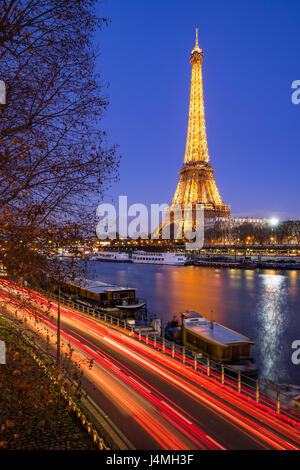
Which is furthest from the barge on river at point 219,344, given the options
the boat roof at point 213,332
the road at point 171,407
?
the road at point 171,407

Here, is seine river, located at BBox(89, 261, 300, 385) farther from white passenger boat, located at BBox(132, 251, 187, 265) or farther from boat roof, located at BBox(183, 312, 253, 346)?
white passenger boat, located at BBox(132, 251, 187, 265)

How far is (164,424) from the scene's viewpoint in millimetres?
7996

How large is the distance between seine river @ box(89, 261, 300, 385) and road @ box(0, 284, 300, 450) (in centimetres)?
360

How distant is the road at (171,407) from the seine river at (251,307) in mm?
3596

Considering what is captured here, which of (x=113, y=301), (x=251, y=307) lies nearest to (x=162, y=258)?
(x=251, y=307)

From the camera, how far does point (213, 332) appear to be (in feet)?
61.5

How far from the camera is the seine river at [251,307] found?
62.8 feet

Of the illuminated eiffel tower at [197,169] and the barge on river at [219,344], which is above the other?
the illuminated eiffel tower at [197,169]

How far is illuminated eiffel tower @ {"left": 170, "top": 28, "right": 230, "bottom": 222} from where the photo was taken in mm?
117062


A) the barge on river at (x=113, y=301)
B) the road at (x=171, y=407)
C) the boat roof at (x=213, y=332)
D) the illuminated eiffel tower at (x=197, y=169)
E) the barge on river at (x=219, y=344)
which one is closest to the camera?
the road at (x=171, y=407)

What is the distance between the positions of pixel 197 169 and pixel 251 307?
293 ft

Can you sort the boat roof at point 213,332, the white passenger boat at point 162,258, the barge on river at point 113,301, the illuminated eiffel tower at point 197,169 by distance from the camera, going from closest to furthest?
the boat roof at point 213,332
the barge on river at point 113,301
the white passenger boat at point 162,258
the illuminated eiffel tower at point 197,169

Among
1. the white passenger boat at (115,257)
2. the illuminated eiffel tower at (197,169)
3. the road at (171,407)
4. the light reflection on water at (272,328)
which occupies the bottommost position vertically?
the light reflection on water at (272,328)

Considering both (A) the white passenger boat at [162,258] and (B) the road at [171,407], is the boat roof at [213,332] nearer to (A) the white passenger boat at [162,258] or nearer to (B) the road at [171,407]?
(B) the road at [171,407]
